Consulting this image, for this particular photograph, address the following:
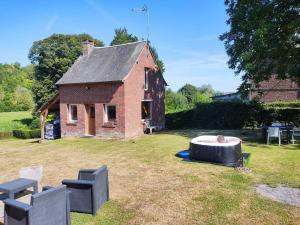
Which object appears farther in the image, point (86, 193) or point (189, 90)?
point (189, 90)

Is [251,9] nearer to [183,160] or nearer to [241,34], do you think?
[241,34]

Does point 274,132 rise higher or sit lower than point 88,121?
lower

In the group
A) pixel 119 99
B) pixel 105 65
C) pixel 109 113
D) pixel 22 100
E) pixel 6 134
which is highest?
pixel 22 100

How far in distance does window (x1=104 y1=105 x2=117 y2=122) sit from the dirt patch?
46.0ft

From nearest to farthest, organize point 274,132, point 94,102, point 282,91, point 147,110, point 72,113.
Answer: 1. point 274,132
2. point 94,102
3. point 72,113
4. point 147,110
5. point 282,91

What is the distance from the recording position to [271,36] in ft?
56.0

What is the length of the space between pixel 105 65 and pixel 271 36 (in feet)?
39.9

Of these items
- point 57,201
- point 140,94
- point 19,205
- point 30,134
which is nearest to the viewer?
point 19,205

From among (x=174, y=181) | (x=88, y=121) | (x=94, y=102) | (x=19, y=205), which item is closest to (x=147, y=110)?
(x=94, y=102)

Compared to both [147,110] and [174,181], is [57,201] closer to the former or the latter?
[174,181]

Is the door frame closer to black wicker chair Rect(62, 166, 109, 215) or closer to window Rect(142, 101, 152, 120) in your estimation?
window Rect(142, 101, 152, 120)

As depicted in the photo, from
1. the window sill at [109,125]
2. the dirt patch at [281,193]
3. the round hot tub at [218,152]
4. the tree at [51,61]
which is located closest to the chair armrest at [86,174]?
the dirt patch at [281,193]

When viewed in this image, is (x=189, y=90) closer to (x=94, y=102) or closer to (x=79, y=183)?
(x=94, y=102)

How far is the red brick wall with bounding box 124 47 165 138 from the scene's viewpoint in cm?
2119
